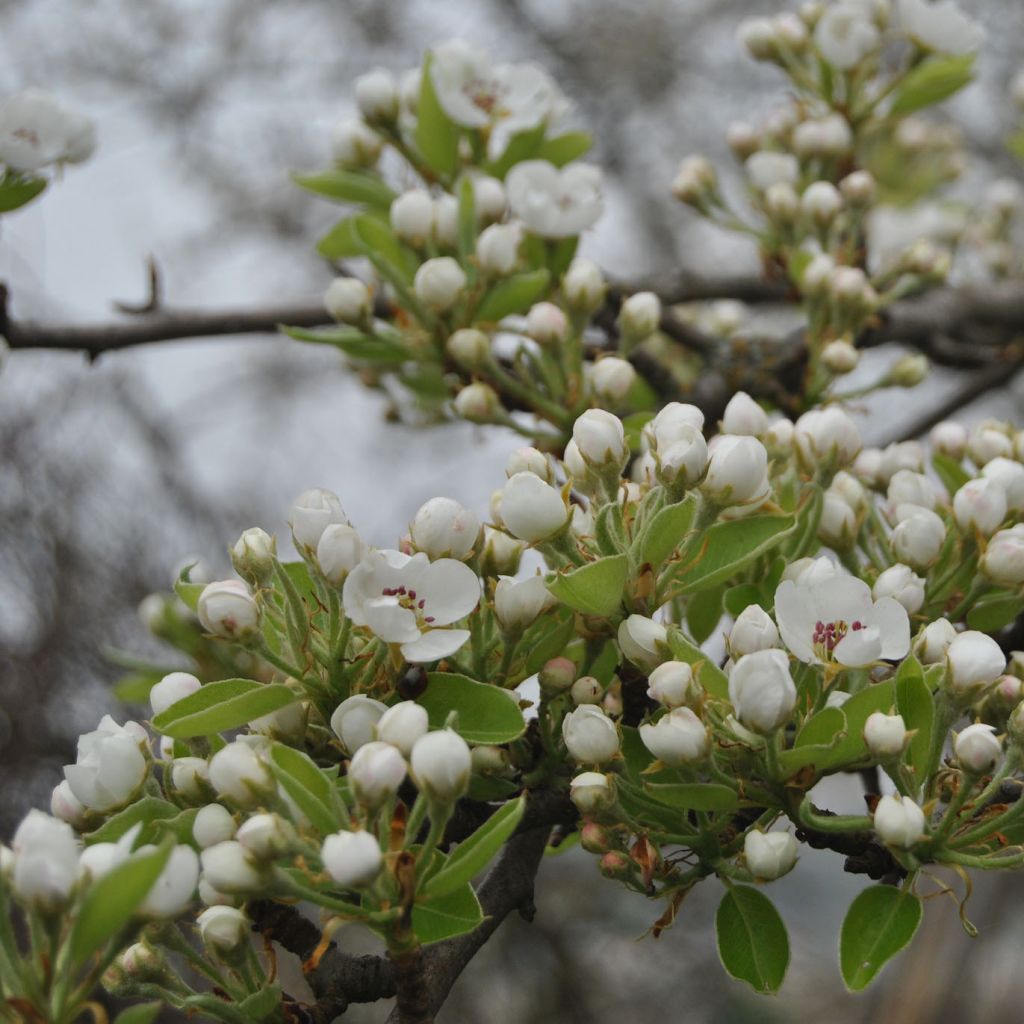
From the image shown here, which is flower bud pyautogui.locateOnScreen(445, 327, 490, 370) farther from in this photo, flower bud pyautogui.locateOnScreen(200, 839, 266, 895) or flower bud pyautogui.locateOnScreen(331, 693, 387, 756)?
flower bud pyautogui.locateOnScreen(200, 839, 266, 895)

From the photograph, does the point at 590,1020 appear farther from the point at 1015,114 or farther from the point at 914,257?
the point at 1015,114

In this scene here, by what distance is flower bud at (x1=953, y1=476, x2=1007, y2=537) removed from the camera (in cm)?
103

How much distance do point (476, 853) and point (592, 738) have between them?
0.45ft

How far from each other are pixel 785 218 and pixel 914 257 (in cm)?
19

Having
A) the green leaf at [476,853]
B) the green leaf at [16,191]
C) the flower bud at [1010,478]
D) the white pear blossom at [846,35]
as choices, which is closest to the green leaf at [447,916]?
the green leaf at [476,853]

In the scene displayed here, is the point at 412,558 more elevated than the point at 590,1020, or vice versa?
the point at 412,558

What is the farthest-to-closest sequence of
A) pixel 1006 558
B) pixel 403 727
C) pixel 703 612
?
1. pixel 703 612
2. pixel 1006 558
3. pixel 403 727

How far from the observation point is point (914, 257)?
5.40 feet

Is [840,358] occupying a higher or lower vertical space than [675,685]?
lower

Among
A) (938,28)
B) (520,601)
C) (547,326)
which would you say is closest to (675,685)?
(520,601)

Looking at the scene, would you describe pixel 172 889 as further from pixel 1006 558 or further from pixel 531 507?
pixel 1006 558

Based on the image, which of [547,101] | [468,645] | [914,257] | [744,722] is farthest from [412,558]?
[914,257]

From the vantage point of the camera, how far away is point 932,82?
5.69 ft

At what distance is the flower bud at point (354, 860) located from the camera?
0.74 metres
